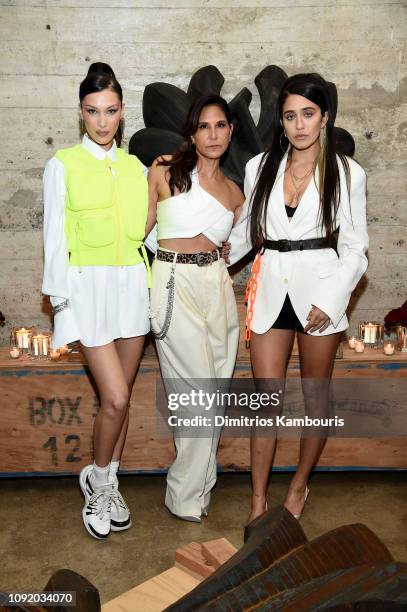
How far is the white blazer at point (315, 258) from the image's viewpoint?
9.52 ft

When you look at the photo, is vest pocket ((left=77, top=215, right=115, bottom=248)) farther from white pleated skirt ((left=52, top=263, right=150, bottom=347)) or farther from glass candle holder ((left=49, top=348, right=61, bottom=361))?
glass candle holder ((left=49, top=348, right=61, bottom=361))

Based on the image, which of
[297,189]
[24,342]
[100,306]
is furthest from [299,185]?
[24,342]

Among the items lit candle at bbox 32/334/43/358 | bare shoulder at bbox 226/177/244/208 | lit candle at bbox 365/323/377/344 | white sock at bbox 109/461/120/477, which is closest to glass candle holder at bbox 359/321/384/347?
lit candle at bbox 365/323/377/344

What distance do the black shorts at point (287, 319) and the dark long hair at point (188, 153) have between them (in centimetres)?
64

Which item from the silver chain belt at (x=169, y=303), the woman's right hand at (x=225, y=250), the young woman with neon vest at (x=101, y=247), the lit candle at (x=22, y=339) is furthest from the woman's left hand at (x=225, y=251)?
the lit candle at (x=22, y=339)

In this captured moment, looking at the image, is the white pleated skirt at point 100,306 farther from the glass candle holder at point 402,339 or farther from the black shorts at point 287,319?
the glass candle holder at point 402,339

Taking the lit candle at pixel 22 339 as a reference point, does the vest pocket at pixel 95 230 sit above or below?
above

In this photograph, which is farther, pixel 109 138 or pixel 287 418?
pixel 287 418

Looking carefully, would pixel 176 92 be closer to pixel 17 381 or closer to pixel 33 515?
pixel 17 381

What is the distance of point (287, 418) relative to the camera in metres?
3.48

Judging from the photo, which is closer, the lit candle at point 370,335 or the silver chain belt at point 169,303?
the silver chain belt at point 169,303

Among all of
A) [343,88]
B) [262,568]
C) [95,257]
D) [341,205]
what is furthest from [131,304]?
[262,568]

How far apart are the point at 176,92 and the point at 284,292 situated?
1412 mm

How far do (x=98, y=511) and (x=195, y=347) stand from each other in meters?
0.83
